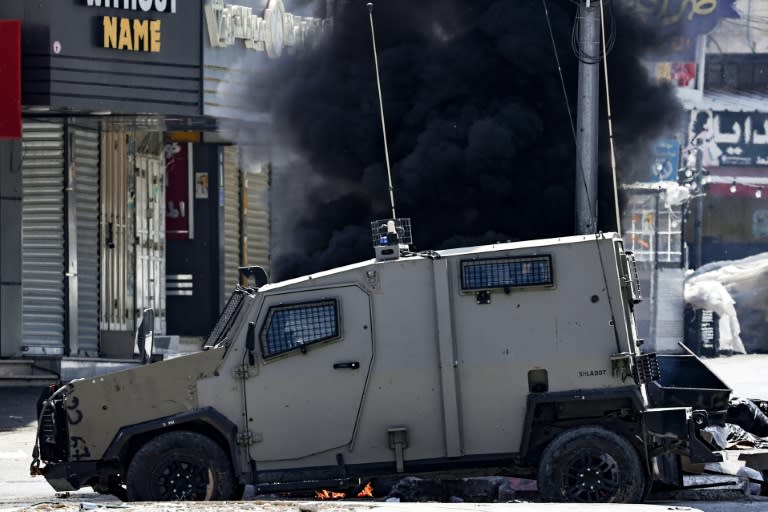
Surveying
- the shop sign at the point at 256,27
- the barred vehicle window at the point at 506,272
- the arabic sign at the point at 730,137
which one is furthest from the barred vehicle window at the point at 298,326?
the arabic sign at the point at 730,137

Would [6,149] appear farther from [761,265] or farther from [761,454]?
[761,265]

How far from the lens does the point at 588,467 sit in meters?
10.9

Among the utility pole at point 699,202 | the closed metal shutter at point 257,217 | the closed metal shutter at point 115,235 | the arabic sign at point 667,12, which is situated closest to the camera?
the arabic sign at point 667,12

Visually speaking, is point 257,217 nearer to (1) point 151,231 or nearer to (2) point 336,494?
(1) point 151,231

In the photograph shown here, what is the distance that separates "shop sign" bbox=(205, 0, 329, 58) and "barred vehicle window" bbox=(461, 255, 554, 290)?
1138 cm

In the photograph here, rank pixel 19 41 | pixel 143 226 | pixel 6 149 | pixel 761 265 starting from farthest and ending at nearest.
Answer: pixel 761 265 < pixel 143 226 < pixel 6 149 < pixel 19 41

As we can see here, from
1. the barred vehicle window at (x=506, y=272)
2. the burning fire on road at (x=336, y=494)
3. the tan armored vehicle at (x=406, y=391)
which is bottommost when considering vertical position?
the burning fire on road at (x=336, y=494)

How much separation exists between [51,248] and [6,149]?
5.20ft

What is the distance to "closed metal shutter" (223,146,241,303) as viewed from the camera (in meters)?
27.0

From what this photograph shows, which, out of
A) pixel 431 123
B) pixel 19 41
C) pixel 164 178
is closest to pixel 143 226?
pixel 164 178

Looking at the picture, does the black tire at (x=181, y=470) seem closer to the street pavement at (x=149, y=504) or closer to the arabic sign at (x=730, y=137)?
the street pavement at (x=149, y=504)

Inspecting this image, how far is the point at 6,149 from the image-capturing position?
2227 centimetres

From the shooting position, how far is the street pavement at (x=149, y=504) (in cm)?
719

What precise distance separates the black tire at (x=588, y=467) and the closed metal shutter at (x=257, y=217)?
1736 centimetres
